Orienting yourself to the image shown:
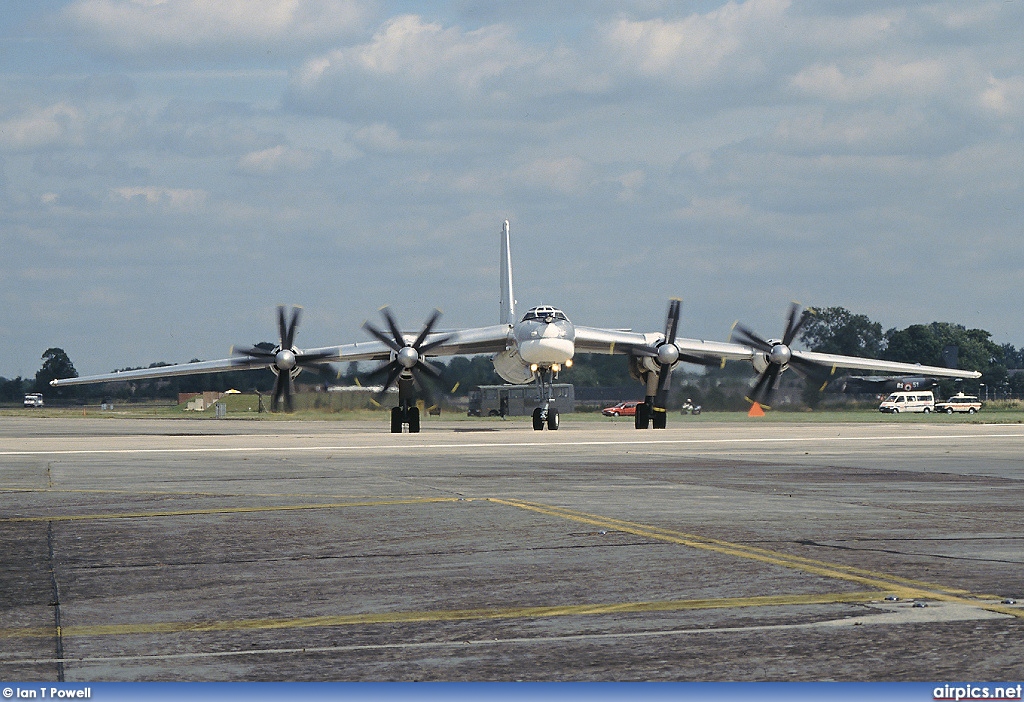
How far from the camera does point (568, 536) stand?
10211 millimetres

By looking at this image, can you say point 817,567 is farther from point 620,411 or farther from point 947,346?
point 947,346

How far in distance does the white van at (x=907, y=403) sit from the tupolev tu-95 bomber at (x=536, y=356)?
24870 millimetres

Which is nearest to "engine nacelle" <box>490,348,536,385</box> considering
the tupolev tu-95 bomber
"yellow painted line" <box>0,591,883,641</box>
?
the tupolev tu-95 bomber

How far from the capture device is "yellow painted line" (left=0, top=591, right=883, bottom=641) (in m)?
6.17

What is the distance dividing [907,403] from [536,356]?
43.5 meters

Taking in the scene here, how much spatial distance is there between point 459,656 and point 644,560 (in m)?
3.46

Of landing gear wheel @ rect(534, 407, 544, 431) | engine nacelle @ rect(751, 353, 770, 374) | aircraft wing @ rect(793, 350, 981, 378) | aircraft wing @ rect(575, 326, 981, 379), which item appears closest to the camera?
landing gear wheel @ rect(534, 407, 544, 431)

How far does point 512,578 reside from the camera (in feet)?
25.9

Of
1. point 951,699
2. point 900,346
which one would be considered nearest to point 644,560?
point 951,699

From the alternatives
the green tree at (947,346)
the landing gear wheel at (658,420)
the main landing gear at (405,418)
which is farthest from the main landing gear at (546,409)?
the green tree at (947,346)

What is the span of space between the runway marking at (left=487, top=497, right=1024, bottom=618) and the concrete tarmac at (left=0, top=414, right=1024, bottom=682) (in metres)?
0.04

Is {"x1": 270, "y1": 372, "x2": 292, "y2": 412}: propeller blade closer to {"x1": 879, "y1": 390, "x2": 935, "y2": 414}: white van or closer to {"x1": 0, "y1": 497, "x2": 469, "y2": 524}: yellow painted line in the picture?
{"x1": 0, "y1": 497, "x2": 469, "y2": 524}: yellow painted line

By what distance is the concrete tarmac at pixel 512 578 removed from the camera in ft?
17.5

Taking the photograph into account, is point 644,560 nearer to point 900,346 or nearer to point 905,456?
point 905,456
